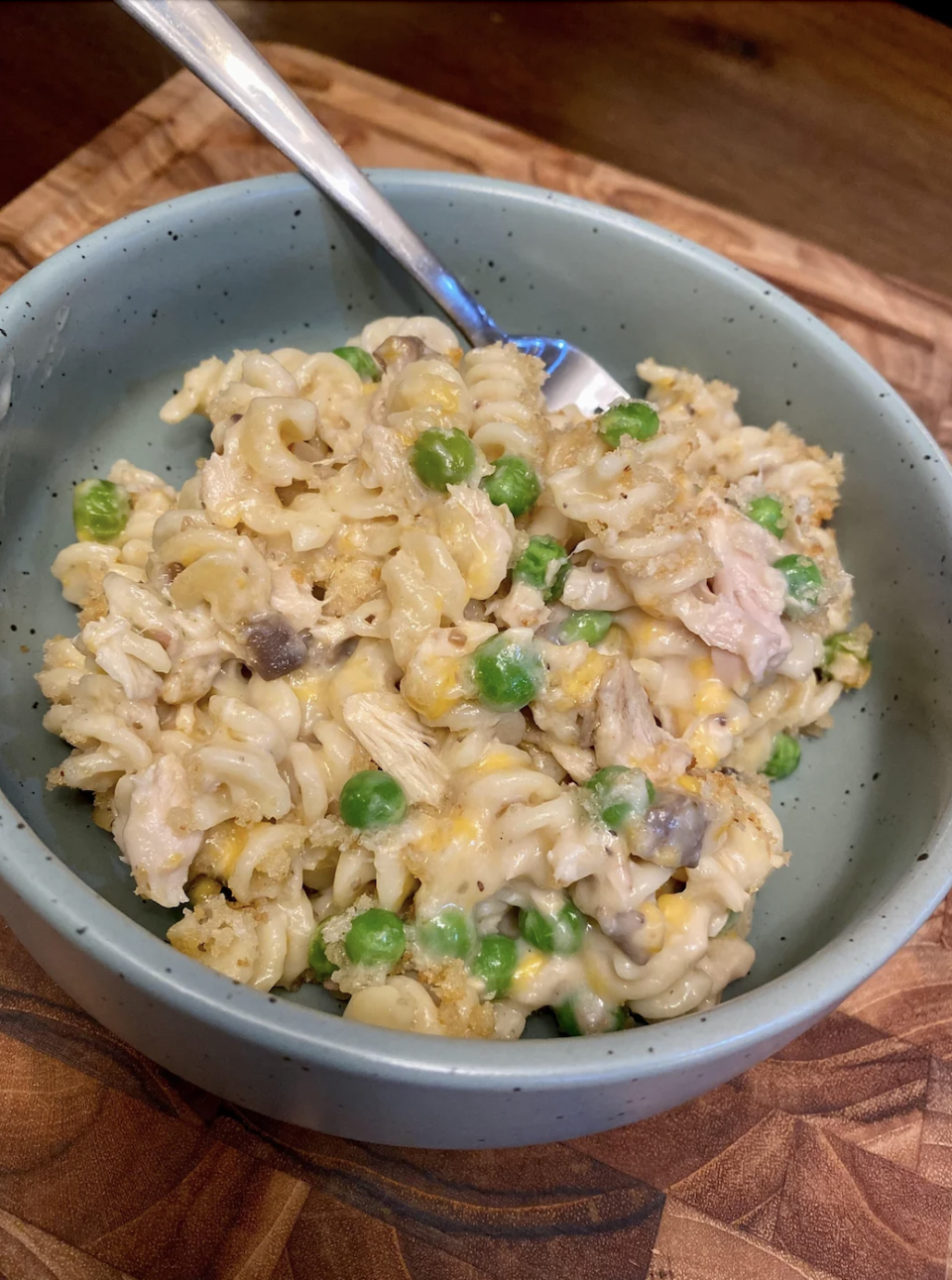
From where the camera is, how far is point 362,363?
91.0 inches

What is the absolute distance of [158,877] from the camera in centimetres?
163

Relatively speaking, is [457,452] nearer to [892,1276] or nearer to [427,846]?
[427,846]

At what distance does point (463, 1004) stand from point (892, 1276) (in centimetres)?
85

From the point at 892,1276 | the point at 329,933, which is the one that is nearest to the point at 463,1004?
the point at 329,933

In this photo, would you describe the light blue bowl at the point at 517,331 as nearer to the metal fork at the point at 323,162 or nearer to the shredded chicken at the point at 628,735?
the metal fork at the point at 323,162

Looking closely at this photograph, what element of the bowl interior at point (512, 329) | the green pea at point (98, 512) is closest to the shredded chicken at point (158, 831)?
the bowl interior at point (512, 329)

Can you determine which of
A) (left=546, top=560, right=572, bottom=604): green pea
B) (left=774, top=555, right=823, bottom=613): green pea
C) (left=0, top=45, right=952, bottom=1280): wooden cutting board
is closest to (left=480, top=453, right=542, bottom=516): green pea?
(left=546, top=560, right=572, bottom=604): green pea

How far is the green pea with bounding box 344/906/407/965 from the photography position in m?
1.60

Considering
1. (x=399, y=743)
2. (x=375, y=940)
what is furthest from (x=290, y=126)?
(x=375, y=940)

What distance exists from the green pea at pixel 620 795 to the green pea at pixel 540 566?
1.34ft

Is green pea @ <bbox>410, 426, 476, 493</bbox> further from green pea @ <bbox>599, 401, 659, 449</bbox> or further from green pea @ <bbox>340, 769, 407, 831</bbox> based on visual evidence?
green pea @ <bbox>340, 769, 407, 831</bbox>

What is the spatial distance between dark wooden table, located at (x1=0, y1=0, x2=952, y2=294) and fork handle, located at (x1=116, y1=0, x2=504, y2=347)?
1586 mm

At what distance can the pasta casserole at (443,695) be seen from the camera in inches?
65.9

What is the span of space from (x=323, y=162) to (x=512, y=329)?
646 millimetres
